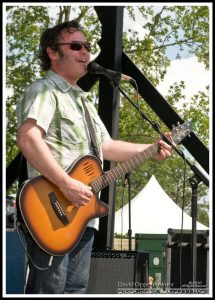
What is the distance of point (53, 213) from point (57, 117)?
52cm

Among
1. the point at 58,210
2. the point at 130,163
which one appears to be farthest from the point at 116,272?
the point at 58,210

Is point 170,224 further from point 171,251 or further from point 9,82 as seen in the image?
point 171,251

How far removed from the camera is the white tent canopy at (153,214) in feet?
42.1

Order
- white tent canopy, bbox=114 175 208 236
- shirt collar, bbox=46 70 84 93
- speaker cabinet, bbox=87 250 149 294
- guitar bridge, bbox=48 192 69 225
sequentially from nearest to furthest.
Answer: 1. guitar bridge, bbox=48 192 69 225
2. shirt collar, bbox=46 70 84 93
3. speaker cabinet, bbox=87 250 149 294
4. white tent canopy, bbox=114 175 208 236

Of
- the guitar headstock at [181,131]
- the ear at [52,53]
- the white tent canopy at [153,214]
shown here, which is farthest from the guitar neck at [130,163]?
the white tent canopy at [153,214]

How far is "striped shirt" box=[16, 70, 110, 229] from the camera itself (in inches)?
117

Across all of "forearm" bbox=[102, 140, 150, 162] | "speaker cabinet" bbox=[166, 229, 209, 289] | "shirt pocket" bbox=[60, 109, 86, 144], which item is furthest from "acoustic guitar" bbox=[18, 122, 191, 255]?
"speaker cabinet" bbox=[166, 229, 209, 289]

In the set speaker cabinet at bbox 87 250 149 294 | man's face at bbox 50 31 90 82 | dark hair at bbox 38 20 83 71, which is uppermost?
dark hair at bbox 38 20 83 71

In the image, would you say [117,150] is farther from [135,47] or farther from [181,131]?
[135,47]

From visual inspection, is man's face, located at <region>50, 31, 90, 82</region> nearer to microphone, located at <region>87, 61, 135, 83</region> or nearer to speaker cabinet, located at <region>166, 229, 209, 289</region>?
microphone, located at <region>87, 61, 135, 83</region>

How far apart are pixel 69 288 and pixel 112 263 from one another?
0.65 metres

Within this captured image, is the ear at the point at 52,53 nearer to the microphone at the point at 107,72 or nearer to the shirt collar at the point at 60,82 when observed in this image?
the shirt collar at the point at 60,82

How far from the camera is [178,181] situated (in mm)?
33094

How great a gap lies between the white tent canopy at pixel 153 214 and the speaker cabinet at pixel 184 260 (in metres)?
7.50
